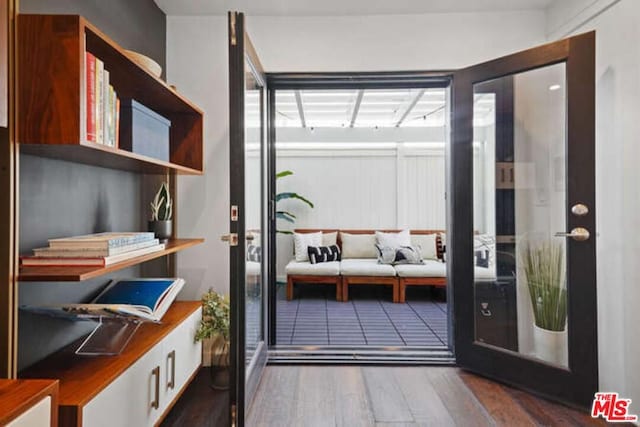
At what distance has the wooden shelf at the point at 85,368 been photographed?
3.51 feet

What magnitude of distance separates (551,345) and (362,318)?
Answer: 1684 millimetres

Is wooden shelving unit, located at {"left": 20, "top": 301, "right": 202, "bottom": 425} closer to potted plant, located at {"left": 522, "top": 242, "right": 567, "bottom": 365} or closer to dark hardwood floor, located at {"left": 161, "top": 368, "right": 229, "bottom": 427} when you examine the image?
dark hardwood floor, located at {"left": 161, "top": 368, "right": 229, "bottom": 427}

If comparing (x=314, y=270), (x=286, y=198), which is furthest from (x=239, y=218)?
(x=286, y=198)

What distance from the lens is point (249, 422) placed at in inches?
64.4

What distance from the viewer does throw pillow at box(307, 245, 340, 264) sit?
13.8 feet

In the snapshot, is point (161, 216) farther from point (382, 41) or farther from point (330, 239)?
point (330, 239)

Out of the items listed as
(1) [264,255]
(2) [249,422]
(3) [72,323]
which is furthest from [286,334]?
(3) [72,323]

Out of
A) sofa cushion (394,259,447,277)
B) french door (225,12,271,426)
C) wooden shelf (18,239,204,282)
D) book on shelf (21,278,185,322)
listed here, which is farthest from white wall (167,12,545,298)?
sofa cushion (394,259,447,277)

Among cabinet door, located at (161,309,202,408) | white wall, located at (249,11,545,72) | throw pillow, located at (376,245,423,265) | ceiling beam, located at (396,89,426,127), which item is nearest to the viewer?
cabinet door, located at (161,309,202,408)

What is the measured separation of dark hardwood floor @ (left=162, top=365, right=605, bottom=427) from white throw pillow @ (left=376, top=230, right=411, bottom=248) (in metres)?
2.31

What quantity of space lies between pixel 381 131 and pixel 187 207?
3.35 m

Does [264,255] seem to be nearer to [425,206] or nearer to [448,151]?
[448,151]

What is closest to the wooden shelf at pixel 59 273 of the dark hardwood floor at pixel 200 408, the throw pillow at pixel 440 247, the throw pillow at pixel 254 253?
the throw pillow at pixel 254 253

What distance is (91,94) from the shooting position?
1129 millimetres
